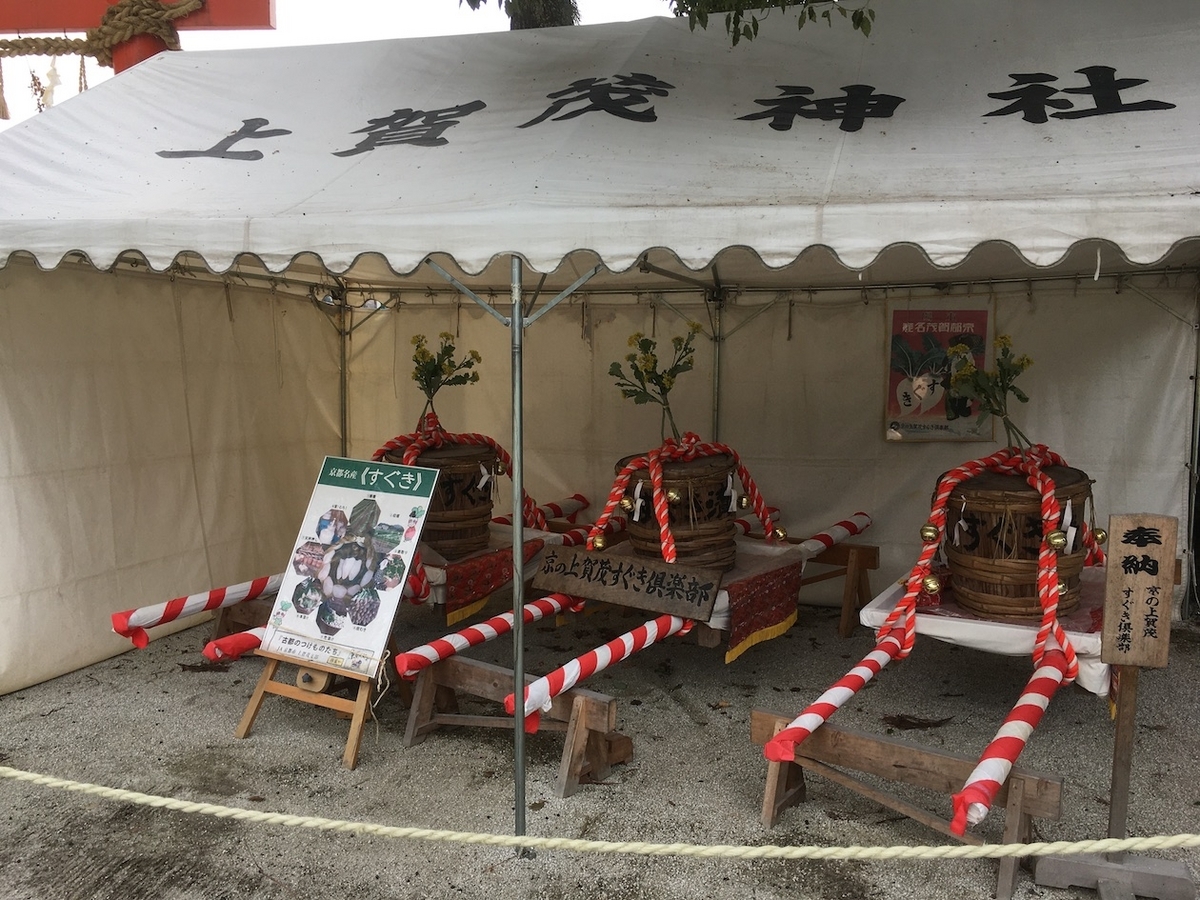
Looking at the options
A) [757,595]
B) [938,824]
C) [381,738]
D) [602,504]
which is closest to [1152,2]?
[757,595]

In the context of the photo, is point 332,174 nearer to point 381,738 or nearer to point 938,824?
point 381,738

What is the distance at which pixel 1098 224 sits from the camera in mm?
2094

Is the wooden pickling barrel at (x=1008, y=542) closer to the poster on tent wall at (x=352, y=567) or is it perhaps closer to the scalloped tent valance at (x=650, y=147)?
the scalloped tent valance at (x=650, y=147)

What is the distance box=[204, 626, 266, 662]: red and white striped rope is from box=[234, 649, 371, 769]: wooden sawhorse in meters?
0.06

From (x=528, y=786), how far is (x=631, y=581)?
950mm

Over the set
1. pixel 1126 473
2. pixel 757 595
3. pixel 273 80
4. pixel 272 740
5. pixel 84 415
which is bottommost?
pixel 272 740

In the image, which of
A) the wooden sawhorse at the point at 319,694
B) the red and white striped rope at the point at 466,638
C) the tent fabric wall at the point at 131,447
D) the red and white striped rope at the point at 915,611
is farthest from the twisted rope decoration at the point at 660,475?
the tent fabric wall at the point at 131,447

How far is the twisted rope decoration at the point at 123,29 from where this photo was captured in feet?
15.6

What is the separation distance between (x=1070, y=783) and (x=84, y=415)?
14.3 ft

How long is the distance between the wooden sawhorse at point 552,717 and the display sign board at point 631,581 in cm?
56

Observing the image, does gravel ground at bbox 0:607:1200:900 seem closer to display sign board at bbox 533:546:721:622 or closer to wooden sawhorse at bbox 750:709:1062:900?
wooden sawhorse at bbox 750:709:1062:900

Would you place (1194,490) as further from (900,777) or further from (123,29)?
(123,29)

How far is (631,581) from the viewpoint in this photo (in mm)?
3615

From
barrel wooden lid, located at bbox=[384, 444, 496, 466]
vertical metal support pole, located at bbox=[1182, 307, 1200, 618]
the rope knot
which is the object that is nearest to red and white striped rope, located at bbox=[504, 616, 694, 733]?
barrel wooden lid, located at bbox=[384, 444, 496, 466]
